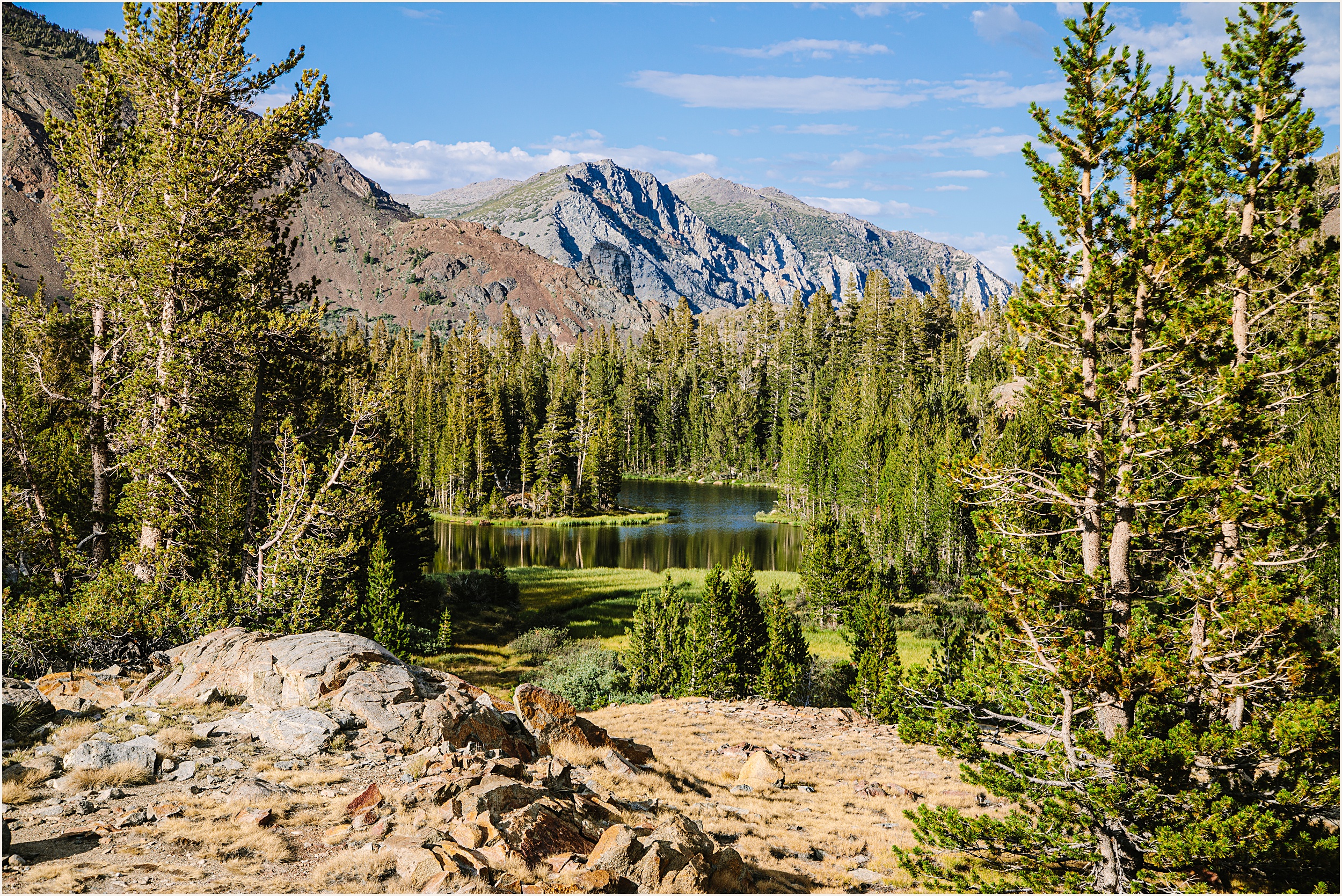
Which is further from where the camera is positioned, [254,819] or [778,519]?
[778,519]

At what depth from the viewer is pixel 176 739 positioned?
11.5 metres

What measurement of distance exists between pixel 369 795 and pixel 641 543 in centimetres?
5930

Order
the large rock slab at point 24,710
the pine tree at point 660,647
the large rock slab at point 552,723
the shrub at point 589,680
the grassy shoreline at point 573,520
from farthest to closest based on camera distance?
the grassy shoreline at point 573,520 → the pine tree at point 660,647 → the shrub at point 589,680 → the large rock slab at point 552,723 → the large rock slab at point 24,710

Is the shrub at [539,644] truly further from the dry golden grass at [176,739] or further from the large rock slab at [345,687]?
the dry golden grass at [176,739]

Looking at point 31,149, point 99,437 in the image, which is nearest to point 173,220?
point 99,437

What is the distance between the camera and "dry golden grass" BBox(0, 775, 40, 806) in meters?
9.11

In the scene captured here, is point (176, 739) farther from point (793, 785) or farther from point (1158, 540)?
point (1158, 540)

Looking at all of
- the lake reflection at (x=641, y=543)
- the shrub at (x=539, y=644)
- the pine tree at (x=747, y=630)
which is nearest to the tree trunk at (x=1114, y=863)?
the pine tree at (x=747, y=630)

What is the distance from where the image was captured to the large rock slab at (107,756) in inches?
400

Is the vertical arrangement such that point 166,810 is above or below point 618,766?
above

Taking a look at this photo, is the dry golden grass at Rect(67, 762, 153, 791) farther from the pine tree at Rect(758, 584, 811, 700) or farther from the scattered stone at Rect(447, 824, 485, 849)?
the pine tree at Rect(758, 584, 811, 700)

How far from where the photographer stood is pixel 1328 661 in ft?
32.8

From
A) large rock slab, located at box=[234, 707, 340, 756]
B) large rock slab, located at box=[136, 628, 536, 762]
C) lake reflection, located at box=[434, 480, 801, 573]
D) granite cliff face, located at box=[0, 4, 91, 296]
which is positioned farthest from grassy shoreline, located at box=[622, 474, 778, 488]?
granite cliff face, located at box=[0, 4, 91, 296]

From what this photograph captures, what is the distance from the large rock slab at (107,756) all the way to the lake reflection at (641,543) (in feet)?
141
